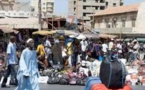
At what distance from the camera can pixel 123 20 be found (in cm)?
6091

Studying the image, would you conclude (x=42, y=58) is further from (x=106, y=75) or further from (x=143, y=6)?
(x=143, y=6)

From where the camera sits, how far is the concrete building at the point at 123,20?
5547 cm

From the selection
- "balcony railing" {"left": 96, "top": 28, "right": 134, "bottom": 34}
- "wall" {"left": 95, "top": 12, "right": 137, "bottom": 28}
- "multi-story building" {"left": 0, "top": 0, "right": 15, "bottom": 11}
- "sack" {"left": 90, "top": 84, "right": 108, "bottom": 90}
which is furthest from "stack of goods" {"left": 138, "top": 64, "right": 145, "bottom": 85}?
"wall" {"left": 95, "top": 12, "right": 137, "bottom": 28}

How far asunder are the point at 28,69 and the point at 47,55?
962 cm

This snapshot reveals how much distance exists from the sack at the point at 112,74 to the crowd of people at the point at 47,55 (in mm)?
260

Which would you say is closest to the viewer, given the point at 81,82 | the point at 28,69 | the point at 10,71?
the point at 28,69

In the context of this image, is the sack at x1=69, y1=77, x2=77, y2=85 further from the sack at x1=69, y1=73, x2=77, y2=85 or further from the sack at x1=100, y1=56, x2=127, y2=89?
the sack at x1=100, y1=56, x2=127, y2=89

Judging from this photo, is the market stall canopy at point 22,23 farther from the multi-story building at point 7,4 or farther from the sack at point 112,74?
the sack at point 112,74

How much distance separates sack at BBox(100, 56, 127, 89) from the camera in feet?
19.9

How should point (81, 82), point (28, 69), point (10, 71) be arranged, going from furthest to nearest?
point (81, 82)
point (10, 71)
point (28, 69)

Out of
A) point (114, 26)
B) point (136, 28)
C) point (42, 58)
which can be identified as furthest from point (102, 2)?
point (42, 58)

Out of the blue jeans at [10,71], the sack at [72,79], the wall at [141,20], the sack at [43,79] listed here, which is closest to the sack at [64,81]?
the sack at [72,79]

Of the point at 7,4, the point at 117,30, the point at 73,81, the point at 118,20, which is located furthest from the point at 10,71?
the point at 118,20

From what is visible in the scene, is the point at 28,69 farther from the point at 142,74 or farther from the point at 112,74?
the point at 142,74
